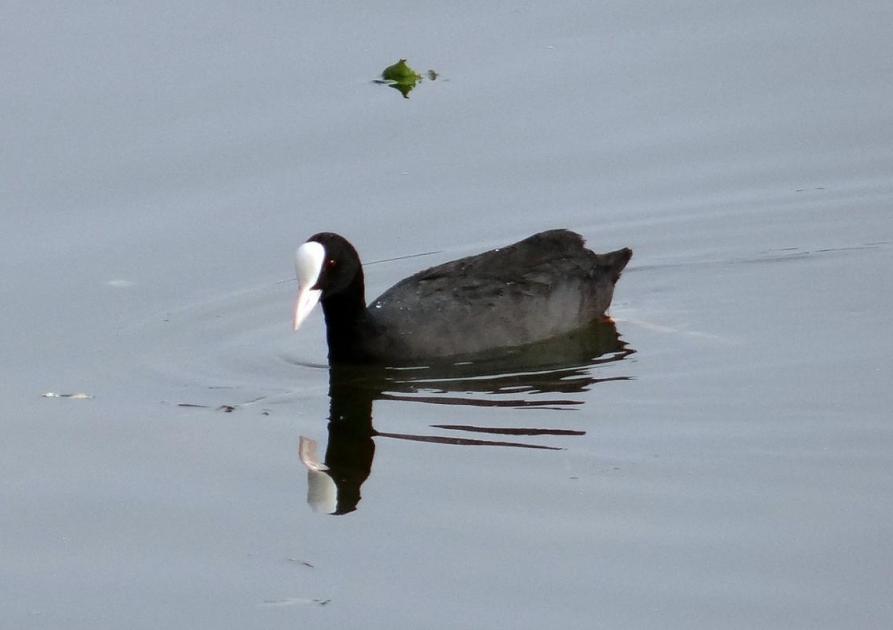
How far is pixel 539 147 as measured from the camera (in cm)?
1096

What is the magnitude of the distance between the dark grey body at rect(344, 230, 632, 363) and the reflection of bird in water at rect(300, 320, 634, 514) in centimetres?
11

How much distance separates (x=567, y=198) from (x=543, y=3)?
2836 mm

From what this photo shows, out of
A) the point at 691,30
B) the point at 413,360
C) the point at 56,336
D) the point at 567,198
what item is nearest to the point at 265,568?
the point at 413,360

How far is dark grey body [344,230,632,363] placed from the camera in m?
8.87

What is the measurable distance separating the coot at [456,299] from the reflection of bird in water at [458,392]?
11cm

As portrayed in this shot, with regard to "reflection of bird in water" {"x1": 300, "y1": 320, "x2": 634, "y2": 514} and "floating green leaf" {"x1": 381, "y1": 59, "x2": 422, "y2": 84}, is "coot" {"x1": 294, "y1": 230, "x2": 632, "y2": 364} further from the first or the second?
"floating green leaf" {"x1": 381, "y1": 59, "x2": 422, "y2": 84}

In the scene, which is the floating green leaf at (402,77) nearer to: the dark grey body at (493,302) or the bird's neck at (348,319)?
the dark grey body at (493,302)

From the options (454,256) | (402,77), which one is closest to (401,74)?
(402,77)

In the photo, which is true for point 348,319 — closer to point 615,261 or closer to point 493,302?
point 493,302

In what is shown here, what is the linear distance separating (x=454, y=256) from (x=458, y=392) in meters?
1.68

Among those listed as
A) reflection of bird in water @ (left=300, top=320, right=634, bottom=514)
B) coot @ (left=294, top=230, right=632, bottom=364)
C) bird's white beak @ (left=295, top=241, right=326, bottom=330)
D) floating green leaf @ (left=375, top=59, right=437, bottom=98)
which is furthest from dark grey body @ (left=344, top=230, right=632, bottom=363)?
floating green leaf @ (left=375, top=59, right=437, bottom=98)

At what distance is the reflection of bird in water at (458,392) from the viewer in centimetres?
753

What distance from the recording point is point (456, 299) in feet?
29.4

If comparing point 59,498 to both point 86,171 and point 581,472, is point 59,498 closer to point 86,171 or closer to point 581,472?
point 581,472
